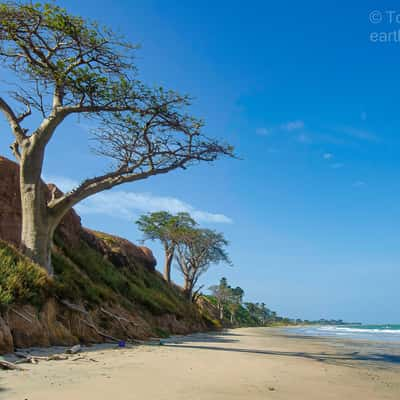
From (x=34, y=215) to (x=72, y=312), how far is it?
3222mm

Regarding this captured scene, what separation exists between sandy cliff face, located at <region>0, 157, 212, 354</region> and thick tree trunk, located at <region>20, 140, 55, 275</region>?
1560 millimetres

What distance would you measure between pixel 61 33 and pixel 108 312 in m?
9.79

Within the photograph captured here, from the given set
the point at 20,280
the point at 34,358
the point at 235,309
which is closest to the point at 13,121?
the point at 20,280

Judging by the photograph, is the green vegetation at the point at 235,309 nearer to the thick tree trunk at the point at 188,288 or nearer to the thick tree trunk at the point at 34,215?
the thick tree trunk at the point at 188,288

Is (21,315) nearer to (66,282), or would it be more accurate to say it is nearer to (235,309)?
(66,282)

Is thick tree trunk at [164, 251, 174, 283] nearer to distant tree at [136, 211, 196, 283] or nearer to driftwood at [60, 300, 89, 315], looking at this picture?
distant tree at [136, 211, 196, 283]

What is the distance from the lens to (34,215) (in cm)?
1109

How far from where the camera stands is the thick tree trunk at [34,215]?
11.0 m

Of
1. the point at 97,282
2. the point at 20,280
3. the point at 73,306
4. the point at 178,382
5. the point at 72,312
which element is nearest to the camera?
the point at 178,382

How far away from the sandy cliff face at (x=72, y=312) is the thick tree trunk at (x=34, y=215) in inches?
61.4

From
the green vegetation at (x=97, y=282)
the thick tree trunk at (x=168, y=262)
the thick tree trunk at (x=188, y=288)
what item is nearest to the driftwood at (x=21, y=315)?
the green vegetation at (x=97, y=282)

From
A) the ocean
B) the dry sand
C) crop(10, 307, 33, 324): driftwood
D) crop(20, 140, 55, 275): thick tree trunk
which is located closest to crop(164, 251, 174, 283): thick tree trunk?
the ocean

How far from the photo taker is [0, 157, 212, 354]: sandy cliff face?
8.16 metres

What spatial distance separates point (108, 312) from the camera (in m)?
12.9
